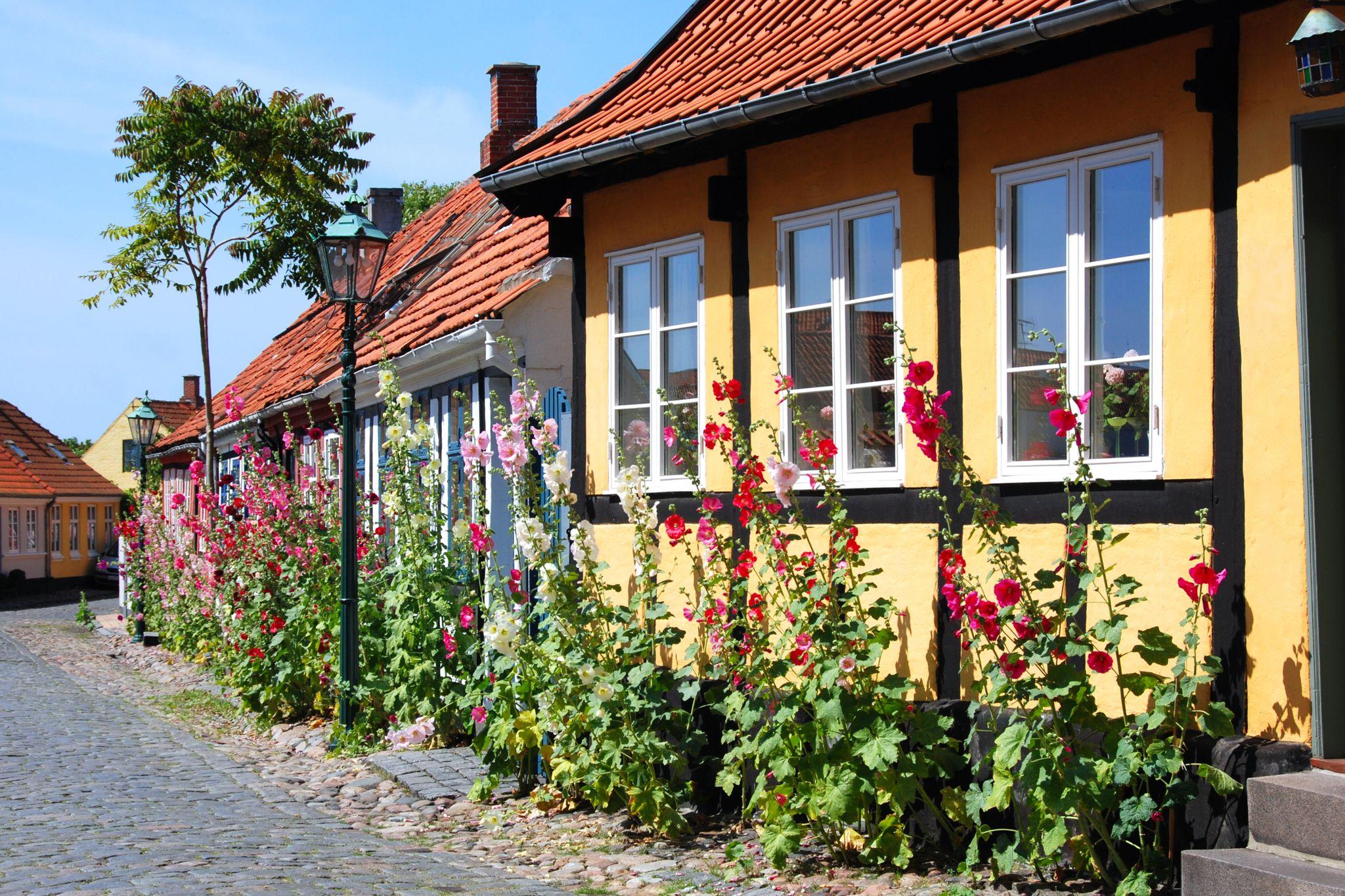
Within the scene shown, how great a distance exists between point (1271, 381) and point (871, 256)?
2551 millimetres

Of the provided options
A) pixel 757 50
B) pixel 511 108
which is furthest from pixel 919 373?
pixel 511 108

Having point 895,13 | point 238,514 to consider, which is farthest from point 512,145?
point 895,13

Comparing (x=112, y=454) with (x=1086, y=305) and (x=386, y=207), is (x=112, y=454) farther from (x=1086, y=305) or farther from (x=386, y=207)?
(x=1086, y=305)

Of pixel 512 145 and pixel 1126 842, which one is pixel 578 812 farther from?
pixel 512 145

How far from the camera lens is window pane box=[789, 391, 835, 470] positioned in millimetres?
8250

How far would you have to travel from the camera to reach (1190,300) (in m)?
6.27

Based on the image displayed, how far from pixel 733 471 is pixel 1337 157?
3.29 m

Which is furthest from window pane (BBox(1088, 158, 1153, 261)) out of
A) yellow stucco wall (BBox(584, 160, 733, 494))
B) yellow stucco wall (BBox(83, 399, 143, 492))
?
yellow stucco wall (BBox(83, 399, 143, 492))

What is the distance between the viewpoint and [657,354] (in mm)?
9539

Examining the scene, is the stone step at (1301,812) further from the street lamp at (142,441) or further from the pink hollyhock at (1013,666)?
the street lamp at (142,441)

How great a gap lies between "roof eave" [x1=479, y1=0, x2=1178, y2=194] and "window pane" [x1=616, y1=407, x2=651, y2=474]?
1.63 metres

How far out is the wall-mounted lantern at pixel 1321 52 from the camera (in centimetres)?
527

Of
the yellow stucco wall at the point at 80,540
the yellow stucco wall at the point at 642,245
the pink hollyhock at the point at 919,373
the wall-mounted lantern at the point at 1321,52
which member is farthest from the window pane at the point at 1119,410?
the yellow stucco wall at the point at 80,540

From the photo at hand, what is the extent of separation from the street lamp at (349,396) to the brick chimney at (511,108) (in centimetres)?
608
